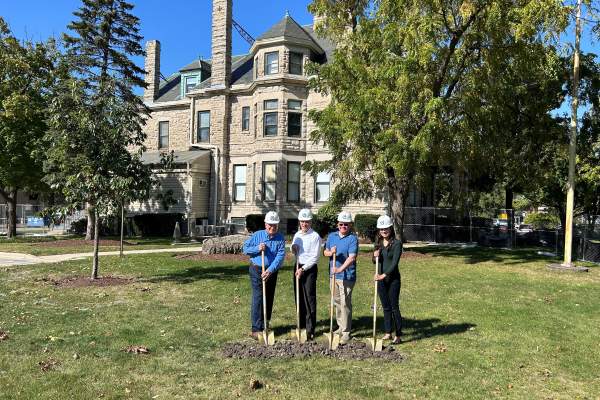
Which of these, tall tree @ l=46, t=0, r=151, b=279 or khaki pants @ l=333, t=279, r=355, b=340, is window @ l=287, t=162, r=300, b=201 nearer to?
tall tree @ l=46, t=0, r=151, b=279

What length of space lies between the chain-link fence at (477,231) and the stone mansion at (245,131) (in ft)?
7.05

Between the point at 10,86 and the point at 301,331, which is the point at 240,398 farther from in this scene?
the point at 10,86

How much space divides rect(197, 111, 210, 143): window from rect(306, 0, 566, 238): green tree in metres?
13.1

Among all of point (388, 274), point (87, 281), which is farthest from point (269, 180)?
point (388, 274)

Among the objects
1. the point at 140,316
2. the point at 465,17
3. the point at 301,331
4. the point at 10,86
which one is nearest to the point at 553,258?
the point at 465,17

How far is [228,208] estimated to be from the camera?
2753 cm

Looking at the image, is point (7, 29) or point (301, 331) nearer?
point (301, 331)

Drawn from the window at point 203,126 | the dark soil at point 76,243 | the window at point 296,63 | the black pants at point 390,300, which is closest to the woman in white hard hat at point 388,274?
the black pants at point 390,300

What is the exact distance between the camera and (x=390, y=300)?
668cm

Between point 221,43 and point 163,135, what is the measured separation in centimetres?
742

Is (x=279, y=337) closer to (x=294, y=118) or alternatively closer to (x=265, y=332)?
(x=265, y=332)

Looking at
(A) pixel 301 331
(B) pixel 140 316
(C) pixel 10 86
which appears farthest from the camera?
(C) pixel 10 86

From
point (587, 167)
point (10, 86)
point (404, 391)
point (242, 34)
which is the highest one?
point (242, 34)

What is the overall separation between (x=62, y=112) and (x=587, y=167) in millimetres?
17237
